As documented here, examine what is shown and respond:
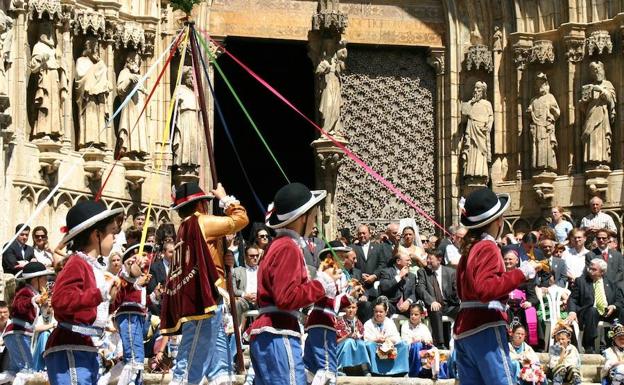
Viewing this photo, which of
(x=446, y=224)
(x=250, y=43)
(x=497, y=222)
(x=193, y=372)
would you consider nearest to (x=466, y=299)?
(x=497, y=222)

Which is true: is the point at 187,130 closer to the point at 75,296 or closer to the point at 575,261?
the point at 575,261

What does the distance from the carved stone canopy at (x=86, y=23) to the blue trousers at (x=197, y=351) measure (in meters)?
8.71

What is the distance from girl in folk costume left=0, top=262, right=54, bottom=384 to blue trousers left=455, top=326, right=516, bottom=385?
492 cm

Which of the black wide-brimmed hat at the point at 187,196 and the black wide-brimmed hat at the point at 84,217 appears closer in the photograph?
the black wide-brimmed hat at the point at 84,217

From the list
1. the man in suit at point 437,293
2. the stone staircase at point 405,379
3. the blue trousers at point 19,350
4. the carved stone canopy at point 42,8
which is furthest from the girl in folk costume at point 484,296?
the carved stone canopy at point 42,8

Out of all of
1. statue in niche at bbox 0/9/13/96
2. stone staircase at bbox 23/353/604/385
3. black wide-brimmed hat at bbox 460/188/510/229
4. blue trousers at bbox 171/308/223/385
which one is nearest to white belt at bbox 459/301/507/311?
black wide-brimmed hat at bbox 460/188/510/229

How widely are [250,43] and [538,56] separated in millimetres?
4811

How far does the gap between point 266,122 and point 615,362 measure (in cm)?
1093

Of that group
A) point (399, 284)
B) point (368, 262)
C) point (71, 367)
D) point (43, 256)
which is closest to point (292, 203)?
point (71, 367)

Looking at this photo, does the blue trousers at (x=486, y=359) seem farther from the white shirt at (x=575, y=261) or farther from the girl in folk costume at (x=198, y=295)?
the white shirt at (x=575, y=261)

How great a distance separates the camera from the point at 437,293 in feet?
55.4

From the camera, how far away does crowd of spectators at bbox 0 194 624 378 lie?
15.6m

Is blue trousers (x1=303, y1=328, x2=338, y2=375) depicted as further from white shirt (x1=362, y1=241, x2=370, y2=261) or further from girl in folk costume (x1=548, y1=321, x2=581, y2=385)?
white shirt (x1=362, y1=241, x2=370, y2=261)

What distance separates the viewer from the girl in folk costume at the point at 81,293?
923 cm
